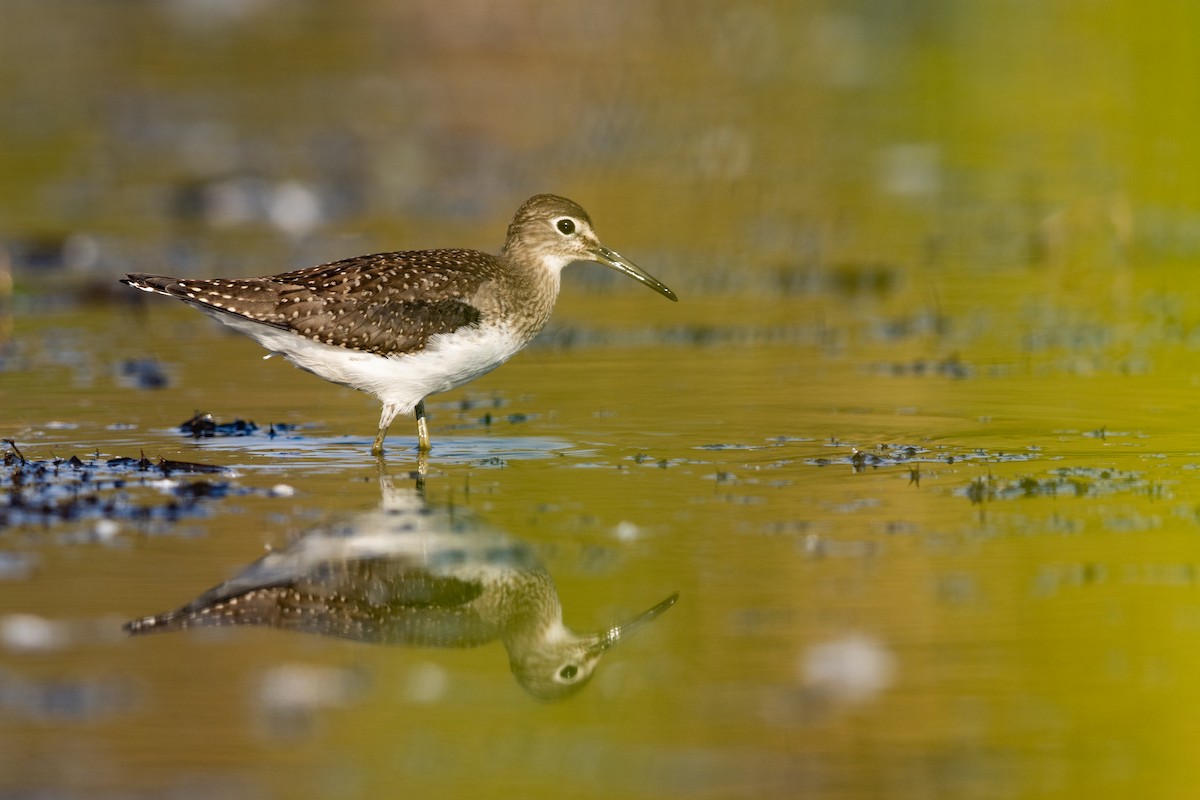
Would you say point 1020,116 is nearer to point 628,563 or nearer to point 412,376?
point 412,376

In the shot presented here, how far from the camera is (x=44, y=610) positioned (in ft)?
24.1

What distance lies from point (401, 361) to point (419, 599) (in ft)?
9.91

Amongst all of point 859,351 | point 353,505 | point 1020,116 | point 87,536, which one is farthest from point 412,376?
point 1020,116

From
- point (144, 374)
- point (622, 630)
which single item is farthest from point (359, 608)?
point (144, 374)

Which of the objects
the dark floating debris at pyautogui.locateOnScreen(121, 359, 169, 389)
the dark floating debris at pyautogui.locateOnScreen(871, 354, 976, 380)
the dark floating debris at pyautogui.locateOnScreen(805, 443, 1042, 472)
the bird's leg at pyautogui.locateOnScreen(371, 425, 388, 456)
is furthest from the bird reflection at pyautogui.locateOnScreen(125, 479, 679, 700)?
the dark floating debris at pyautogui.locateOnScreen(871, 354, 976, 380)

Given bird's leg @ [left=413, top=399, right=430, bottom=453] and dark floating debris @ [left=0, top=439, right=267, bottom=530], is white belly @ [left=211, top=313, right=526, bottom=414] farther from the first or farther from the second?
dark floating debris @ [left=0, top=439, right=267, bottom=530]

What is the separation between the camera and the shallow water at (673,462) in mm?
6043

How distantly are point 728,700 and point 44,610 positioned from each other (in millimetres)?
2808

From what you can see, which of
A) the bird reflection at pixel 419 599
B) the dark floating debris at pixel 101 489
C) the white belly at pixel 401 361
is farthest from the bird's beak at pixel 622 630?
the white belly at pixel 401 361

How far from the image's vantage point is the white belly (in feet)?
34.3

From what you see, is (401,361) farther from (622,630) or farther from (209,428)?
(622,630)

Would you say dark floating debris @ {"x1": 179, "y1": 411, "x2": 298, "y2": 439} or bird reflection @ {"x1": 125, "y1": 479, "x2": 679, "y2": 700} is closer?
bird reflection @ {"x1": 125, "y1": 479, "x2": 679, "y2": 700}

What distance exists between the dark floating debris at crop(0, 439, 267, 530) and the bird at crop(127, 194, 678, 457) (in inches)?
40.2

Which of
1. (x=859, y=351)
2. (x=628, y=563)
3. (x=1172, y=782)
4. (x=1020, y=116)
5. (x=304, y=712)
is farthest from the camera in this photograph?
(x=1020, y=116)
